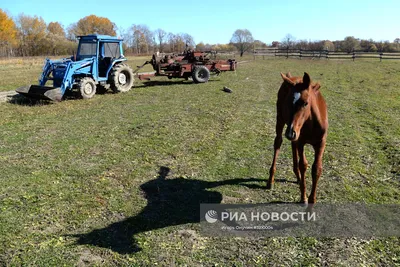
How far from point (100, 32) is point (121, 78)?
63685 millimetres

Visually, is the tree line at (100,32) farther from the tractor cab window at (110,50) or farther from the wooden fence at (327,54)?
the tractor cab window at (110,50)

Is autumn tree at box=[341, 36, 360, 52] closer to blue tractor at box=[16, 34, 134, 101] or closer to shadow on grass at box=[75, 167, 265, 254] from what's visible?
blue tractor at box=[16, 34, 134, 101]

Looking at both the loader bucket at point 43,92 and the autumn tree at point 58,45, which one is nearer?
the loader bucket at point 43,92

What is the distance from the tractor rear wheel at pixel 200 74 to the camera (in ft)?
50.6

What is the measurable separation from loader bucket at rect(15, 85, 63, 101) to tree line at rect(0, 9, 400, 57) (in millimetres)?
37813

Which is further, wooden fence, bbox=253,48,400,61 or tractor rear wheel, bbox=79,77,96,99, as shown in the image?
wooden fence, bbox=253,48,400,61

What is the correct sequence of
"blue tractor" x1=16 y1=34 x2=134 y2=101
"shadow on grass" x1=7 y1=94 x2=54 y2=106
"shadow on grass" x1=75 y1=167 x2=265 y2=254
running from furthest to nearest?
"blue tractor" x1=16 y1=34 x2=134 y2=101 → "shadow on grass" x1=7 y1=94 x2=54 y2=106 → "shadow on grass" x1=75 y1=167 x2=265 y2=254

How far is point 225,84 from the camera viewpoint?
15086mm

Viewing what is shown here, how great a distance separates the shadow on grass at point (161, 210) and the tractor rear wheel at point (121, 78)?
8508 millimetres

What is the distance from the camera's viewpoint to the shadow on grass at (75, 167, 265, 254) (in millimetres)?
3148

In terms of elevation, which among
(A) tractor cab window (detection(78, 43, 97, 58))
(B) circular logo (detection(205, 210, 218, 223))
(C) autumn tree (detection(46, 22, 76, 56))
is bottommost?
(B) circular logo (detection(205, 210, 218, 223))

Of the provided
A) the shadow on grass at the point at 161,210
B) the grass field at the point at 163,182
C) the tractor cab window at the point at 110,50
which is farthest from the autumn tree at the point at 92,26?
the shadow on grass at the point at 161,210

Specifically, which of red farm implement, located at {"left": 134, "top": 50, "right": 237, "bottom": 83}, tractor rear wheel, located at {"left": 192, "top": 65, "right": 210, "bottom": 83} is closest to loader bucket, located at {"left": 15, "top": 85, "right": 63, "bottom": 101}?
red farm implement, located at {"left": 134, "top": 50, "right": 237, "bottom": 83}

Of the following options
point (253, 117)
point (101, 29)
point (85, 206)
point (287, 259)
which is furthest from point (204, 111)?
point (101, 29)
